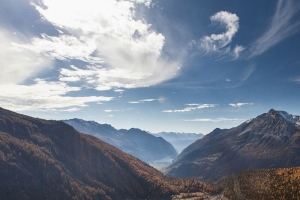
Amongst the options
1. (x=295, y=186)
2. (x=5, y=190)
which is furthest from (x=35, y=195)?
(x=295, y=186)

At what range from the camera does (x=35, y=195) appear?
655ft

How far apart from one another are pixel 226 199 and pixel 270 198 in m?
54.9

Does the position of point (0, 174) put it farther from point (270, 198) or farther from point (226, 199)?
point (270, 198)

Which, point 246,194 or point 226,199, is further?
point 226,199

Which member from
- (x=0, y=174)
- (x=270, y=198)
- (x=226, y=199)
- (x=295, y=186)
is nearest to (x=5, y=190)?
(x=0, y=174)

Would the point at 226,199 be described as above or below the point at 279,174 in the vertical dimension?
below

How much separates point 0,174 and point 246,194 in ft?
617

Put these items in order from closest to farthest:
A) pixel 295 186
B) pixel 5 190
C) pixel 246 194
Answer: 1. pixel 295 186
2. pixel 246 194
3. pixel 5 190

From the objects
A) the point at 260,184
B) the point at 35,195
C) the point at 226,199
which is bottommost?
the point at 35,195

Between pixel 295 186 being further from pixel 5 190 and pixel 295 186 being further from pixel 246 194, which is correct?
pixel 5 190

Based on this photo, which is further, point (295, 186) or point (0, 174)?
point (0, 174)

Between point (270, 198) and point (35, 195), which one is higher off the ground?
point (270, 198)

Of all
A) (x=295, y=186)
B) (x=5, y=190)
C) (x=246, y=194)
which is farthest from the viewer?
(x=5, y=190)

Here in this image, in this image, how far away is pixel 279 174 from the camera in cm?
17738
